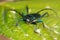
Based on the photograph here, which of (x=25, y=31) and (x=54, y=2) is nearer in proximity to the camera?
(x=25, y=31)

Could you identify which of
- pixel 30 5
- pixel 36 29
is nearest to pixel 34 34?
pixel 36 29

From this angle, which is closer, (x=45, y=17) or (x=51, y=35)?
(x=51, y=35)

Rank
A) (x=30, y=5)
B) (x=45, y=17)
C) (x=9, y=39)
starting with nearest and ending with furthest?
1. (x=9, y=39)
2. (x=45, y=17)
3. (x=30, y=5)

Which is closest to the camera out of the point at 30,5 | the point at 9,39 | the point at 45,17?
the point at 9,39

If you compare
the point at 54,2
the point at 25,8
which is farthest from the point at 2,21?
the point at 54,2

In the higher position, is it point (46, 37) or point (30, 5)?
point (30, 5)

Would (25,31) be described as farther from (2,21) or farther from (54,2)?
(54,2)

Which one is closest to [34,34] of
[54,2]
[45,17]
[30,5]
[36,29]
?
[36,29]

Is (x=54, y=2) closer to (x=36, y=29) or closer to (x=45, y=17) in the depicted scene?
(x=45, y=17)

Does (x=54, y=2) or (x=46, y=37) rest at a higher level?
(x=54, y=2)
